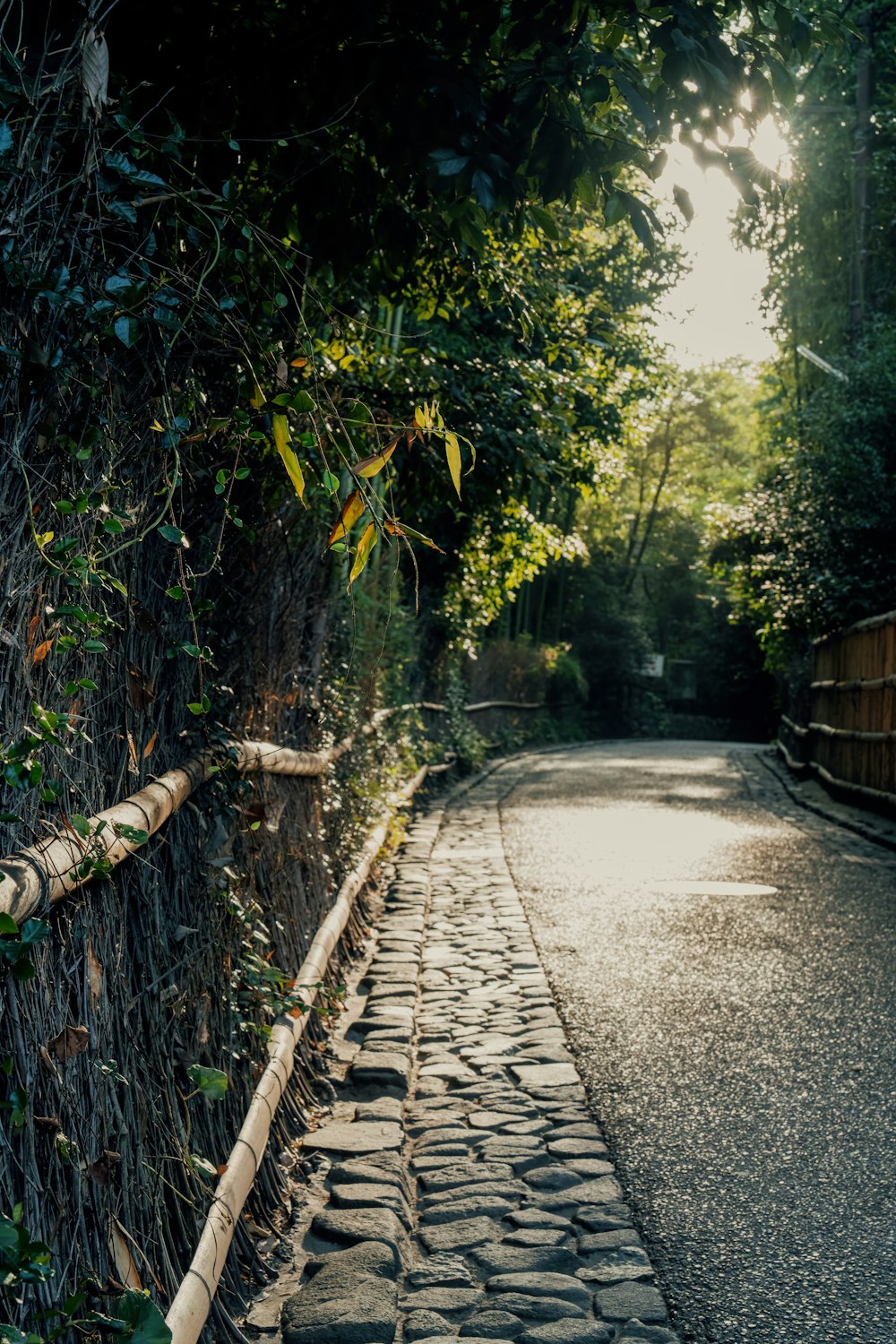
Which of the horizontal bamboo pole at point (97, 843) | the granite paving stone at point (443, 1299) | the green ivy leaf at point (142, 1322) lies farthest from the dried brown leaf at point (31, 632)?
the granite paving stone at point (443, 1299)

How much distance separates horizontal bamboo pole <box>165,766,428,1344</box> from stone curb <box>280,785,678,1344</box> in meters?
0.32

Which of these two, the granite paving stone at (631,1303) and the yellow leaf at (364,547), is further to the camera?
the granite paving stone at (631,1303)

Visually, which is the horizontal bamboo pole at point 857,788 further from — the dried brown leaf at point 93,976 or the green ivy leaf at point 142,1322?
the green ivy leaf at point 142,1322

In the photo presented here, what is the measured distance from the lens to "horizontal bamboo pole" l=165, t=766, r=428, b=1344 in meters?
2.61

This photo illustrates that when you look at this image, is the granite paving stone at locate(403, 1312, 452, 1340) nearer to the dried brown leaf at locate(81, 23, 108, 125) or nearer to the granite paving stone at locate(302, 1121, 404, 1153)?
the granite paving stone at locate(302, 1121, 404, 1153)

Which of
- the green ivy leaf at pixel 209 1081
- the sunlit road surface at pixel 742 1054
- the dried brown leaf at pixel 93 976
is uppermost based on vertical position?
the dried brown leaf at pixel 93 976

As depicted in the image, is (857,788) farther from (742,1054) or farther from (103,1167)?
(103,1167)

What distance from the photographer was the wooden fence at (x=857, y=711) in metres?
12.6

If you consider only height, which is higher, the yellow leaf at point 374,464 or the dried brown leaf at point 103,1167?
the yellow leaf at point 374,464

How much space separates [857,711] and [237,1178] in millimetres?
11941

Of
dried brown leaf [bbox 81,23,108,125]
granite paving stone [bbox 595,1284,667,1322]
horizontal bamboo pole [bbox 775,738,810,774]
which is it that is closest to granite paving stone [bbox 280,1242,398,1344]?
granite paving stone [bbox 595,1284,667,1322]

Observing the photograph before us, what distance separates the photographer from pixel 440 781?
55.3 ft

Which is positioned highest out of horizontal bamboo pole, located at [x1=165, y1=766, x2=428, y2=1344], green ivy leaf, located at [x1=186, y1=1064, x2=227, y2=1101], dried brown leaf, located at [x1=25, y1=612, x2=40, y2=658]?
dried brown leaf, located at [x1=25, y1=612, x2=40, y2=658]

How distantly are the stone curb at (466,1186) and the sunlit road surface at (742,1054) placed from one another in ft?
0.45
